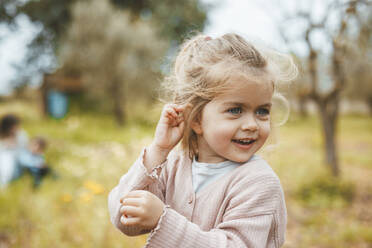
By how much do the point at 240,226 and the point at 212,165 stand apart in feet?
0.92

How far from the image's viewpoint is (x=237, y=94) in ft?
3.73

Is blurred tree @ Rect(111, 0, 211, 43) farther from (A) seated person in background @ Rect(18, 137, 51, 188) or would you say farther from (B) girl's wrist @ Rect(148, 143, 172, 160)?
(B) girl's wrist @ Rect(148, 143, 172, 160)

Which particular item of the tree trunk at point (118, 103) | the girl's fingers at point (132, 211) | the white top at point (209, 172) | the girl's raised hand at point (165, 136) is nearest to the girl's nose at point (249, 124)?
the white top at point (209, 172)

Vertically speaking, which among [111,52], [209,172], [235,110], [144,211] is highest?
[111,52]

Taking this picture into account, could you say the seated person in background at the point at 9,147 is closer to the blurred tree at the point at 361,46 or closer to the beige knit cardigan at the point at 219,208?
the beige knit cardigan at the point at 219,208

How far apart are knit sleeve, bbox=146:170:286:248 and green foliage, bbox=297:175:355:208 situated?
3.87m

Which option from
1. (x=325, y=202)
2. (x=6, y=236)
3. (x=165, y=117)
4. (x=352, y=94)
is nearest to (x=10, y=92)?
(x=6, y=236)

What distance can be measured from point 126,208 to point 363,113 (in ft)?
87.0

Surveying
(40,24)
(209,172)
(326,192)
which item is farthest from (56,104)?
(209,172)

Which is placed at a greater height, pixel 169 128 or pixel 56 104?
pixel 56 104

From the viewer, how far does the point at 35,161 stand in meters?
4.92

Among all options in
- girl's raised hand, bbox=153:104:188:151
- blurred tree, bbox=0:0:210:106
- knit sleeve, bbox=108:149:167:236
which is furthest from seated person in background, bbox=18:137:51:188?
blurred tree, bbox=0:0:210:106

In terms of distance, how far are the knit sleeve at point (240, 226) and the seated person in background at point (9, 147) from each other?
408cm

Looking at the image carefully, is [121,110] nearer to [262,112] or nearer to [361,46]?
[361,46]
